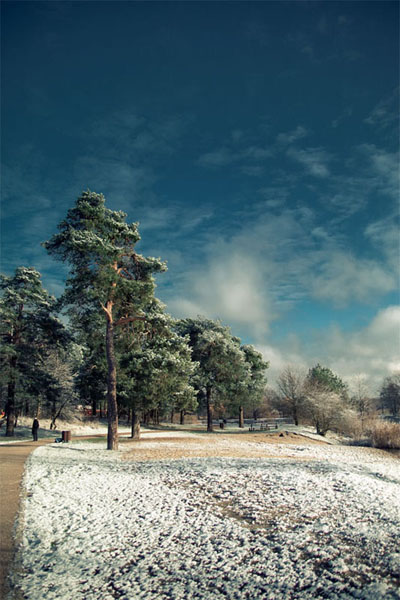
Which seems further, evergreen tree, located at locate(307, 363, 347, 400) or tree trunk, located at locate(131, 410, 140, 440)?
evergreen tree, located at locate(307, 363, 347, 400)

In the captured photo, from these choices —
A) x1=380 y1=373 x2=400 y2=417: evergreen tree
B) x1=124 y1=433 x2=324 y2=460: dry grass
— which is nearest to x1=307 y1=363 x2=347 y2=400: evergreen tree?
x1=380 y1=373 x2=400 y2=417: evergreen tree

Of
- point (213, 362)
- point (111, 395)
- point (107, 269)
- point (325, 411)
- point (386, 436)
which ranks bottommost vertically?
point (386, 436)

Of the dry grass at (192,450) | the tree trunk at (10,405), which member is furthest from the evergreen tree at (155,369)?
the tree trunk at (10,405)

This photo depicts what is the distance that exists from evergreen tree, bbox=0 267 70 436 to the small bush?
26.5 meters

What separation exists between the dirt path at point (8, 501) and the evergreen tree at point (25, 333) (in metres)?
13.2

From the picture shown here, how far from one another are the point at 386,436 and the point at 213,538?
25.2 metres

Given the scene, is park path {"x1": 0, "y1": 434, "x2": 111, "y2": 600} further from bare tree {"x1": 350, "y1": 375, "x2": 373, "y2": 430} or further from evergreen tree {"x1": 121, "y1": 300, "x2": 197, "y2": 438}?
bare tree {"x1": 350, "y1": 375, "x2": 373, "y2": 430}

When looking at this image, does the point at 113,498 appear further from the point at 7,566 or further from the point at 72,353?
the point at 72,353

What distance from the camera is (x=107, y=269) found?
18344 millimetres

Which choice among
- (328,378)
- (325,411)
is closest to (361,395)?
(328,378)

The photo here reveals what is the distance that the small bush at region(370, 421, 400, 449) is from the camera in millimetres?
25302

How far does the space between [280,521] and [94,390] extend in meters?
23.8

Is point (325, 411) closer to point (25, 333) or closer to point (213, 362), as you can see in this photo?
point (213, 362)

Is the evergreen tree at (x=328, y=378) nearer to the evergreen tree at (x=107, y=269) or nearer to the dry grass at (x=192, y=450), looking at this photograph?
the dry grass at (x=192, y=450)
